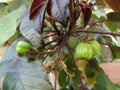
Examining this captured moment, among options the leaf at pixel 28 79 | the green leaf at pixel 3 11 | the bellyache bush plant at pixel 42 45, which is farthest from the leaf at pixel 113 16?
the green leaf at pixel 3 11

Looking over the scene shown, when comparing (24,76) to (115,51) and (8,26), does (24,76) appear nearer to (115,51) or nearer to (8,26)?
(8,26)

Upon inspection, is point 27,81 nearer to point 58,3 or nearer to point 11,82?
point 11,82

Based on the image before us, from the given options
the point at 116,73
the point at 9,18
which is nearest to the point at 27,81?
the point at 9,18

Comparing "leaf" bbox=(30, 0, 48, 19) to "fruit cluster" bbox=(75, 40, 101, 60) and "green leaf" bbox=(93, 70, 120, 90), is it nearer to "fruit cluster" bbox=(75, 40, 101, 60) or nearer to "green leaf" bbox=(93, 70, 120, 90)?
"fruit cluster" bbox=(75, 40, 101, 60)

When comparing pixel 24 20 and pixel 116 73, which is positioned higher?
pixel 24 20

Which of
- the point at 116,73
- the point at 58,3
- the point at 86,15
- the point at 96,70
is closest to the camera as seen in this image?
the point at 58,3

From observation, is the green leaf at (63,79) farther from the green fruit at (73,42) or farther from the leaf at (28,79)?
the leaf at (28,79)

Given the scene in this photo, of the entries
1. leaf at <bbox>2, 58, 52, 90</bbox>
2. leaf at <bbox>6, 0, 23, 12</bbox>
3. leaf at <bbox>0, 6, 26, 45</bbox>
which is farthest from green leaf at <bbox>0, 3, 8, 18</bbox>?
leaf at <bbox>2, 58, 52, 90</bbox>
